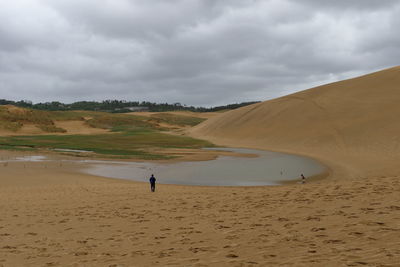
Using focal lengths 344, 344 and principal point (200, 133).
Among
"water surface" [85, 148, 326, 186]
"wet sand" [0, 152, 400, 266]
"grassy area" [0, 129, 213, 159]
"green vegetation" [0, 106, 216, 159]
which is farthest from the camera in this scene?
"green vegetation" [0, 106, 216, 159]

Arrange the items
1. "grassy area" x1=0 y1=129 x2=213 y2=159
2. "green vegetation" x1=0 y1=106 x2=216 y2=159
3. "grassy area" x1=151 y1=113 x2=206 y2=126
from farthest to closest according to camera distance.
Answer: "grassy area" x1=151 y1=113 x2=206 y2=126 < "green vegetation" x1=0 y1=106 x2=216 y2=159 < "grassy area" x1=0 y1=129 x2=213 y2=159

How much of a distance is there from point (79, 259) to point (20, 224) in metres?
5.31

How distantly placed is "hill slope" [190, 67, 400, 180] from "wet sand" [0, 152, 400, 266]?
14.8 m

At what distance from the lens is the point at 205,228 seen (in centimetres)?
1084

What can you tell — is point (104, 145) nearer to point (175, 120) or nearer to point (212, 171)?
point (212, 171)

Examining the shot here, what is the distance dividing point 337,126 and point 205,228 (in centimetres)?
5138

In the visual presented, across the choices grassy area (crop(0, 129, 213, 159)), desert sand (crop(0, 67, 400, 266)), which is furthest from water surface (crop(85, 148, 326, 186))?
grassy area (crop(0, 129, 213, 159))

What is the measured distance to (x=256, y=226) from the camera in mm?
10461

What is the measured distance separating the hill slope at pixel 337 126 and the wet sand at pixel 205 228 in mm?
14823

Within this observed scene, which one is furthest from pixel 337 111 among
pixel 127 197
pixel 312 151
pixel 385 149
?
pixel 127 197

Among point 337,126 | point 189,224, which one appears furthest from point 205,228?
point 337,126

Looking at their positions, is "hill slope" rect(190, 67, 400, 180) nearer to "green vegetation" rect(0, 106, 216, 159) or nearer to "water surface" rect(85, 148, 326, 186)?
"water surface" rect(85, 148, 326, 186)

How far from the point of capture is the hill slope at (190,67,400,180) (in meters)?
38.1

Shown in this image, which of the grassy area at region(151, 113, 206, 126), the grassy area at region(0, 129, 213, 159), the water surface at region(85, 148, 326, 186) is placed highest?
the grassy area at region(151, 113, 206, 126)
